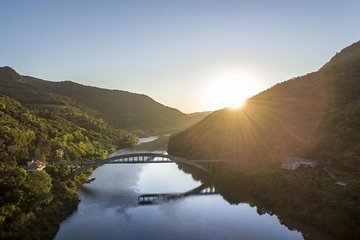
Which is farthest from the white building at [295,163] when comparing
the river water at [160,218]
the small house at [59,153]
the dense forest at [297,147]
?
the small house at [59,153]

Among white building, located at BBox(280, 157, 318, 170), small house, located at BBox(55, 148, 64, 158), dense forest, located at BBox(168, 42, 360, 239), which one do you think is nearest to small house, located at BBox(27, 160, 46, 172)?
small house, located at BBox(55, 148, 64, 158)

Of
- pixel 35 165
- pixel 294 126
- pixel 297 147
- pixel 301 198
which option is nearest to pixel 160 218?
pixel 301 198

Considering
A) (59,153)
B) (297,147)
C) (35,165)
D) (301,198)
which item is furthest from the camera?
(59,153)

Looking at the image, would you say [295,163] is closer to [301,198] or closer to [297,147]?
[297,147]

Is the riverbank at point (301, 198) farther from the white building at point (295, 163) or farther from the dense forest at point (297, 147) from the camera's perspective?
the white building at point (295, 163)

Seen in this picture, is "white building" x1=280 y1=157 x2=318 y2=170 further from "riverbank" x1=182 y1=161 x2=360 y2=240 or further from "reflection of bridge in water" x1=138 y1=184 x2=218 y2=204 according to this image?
"reflection of bridge in water" x1=138 y1=184 x2=218 y2=204

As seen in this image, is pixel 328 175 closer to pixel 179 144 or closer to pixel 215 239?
pixel 215 239
